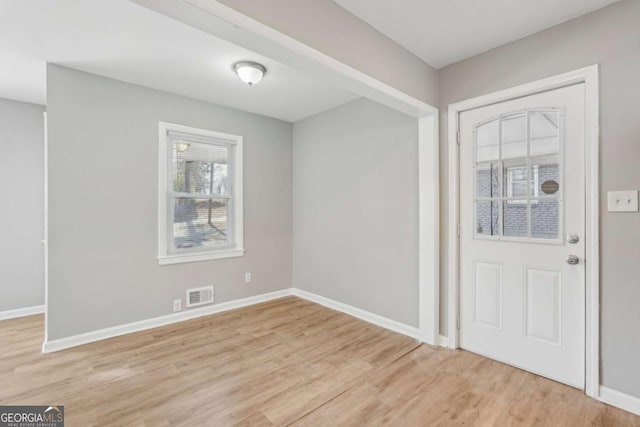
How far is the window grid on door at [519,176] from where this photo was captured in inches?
84.8

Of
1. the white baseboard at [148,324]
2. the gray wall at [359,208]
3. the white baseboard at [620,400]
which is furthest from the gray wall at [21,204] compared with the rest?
the white baseboard at [620,400]

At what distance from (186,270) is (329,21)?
2.91 meters

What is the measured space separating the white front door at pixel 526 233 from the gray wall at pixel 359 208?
524 millimetres

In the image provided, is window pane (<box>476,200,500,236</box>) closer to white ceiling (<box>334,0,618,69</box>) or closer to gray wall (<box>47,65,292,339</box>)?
white ceiling (<box>334,0,618,69</box>)

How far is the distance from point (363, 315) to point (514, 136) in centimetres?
233

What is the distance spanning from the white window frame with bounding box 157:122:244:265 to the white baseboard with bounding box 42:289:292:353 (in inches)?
23.5

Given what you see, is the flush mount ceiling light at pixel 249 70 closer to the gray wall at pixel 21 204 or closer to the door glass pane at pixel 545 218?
the door glass pane at pixel 545 218

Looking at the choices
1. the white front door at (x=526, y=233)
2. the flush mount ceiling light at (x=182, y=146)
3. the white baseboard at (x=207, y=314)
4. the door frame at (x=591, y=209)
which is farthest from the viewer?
the flush mount ceiling light at (x=182, y=146)

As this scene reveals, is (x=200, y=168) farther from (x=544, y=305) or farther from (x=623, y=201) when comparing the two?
(x=623, y=201)

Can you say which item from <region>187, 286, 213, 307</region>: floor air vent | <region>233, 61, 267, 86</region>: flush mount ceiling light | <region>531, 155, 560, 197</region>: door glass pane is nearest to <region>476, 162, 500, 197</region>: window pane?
<region>531, 155, 560, 197</region>: door glass pane

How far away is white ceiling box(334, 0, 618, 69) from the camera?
1.89m

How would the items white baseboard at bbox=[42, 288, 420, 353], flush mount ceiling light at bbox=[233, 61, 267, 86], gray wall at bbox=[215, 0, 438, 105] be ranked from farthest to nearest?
white baseboard at bbox=[42, 288, 420, 353], flush mount ceiling light at bbox=[233, 61, 267, 86], gray wall at bbox=[215, 0, 438, 105]

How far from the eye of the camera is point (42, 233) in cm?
364

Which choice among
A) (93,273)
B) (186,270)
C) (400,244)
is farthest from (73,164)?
(400,244)
